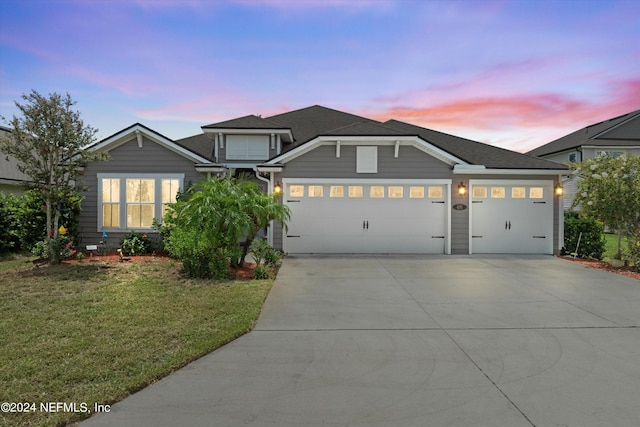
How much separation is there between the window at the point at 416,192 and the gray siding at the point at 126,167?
6.91 metres

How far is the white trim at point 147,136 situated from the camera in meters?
10.8

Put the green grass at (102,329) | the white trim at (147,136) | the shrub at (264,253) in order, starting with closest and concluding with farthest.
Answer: the green grass at (102,329) < the shrub at (264,253) < the white trim at (147,136)

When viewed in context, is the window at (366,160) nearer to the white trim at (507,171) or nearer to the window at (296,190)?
the window at (296,190)

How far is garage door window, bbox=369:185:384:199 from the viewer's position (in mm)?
11297

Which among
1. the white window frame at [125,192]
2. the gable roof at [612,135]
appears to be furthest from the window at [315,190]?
the gable roof at [612,135]

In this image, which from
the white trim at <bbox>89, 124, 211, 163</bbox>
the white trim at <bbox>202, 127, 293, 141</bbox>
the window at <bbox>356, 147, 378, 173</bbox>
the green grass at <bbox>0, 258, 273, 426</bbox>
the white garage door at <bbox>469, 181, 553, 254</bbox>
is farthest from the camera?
the white trim at <bbox>202, 127, 293, 141</bbox>

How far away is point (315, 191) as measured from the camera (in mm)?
11328

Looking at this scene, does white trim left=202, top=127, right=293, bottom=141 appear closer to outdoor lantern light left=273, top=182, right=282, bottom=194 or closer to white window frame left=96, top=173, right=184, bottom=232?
white window frame left=96, top=173, right=184, bottom=232

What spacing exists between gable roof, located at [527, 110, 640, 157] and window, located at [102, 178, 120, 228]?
29133 millimetres

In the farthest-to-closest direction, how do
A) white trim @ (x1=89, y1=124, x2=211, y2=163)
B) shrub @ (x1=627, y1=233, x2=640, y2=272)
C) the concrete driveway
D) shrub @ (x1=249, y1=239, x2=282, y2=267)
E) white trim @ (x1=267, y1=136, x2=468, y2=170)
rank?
white trim @ (x1=267, y1=136, x2=468, y2=170) → white trim @ (x1=89, y1=124, x2=211, y2=163) → shrub @ (x1=627, y1=233, x2=640, y2=272) → shrub @ (x1=249, y1=239, x2=282, y2=267) → the concrete driveway

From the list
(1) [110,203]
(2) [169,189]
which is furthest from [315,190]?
(1) [110,203]

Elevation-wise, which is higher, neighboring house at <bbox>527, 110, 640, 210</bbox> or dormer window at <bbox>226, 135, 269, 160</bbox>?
neighboring house at <bbox>527, 110, 640, 210</bbox>

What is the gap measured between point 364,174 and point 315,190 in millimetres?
1674

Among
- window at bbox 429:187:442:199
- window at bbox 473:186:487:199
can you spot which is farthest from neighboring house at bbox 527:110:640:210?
window at bbox 429:187:442:199
